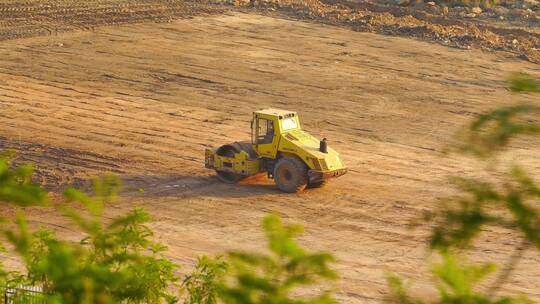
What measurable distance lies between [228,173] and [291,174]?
5.41 feet

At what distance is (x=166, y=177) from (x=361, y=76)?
40.3 feet

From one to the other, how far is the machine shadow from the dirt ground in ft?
0.17

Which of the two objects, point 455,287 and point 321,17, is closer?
point 455,287

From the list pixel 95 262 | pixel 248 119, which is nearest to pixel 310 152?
pixel 248 119

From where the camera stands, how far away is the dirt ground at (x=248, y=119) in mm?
20000

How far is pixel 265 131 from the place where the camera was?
22656 millimetres

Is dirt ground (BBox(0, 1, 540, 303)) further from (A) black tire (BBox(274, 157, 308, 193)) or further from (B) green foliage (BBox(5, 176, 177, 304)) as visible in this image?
(B) green foliage (BBox(5, 176, 177, 304))

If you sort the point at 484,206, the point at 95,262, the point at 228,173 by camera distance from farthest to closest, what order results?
the point at 228,173 → the point at 95,262 → the point at 484,206

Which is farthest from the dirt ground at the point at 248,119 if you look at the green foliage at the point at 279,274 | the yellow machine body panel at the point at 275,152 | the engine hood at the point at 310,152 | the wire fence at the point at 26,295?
the green foliage at the point at 279,274

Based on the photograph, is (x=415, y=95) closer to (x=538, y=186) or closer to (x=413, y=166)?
(x=413, y=166)

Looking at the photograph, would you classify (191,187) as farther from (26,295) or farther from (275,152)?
(26,295)

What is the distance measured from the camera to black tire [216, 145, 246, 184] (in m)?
23.0

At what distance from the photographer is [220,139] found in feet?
89.2

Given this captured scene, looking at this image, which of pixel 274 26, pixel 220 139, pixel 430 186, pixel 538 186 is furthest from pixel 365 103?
pixel 538 186
